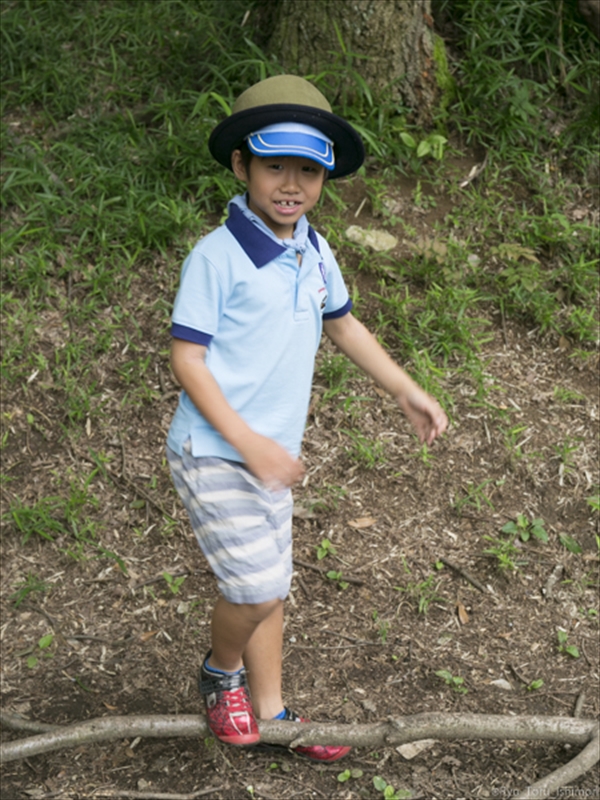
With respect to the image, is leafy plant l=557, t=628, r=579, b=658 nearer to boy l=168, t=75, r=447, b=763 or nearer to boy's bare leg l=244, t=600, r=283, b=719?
boy's bare leg l=244, t=600, r=283, b=719

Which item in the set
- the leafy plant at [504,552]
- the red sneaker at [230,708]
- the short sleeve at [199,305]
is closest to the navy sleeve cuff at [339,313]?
the short sleeve at [199,305]

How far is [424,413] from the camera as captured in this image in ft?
8.33

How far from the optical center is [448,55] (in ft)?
16.5

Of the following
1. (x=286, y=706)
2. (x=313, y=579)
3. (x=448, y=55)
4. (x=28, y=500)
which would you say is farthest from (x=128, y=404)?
(x=448, y=55)

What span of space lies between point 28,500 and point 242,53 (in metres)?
2.64

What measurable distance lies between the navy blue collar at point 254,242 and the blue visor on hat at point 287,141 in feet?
0.57

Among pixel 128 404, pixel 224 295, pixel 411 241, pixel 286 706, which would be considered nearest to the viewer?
pixel 224 295

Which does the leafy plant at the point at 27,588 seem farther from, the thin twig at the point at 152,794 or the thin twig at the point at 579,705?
the thin twig at the point at 579,705

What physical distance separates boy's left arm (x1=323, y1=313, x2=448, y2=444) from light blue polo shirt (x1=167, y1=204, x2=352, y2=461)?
229mm

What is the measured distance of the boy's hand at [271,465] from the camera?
2.15 meters

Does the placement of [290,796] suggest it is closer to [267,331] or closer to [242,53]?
[267,331]

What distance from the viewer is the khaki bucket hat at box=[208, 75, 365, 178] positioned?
223 cm

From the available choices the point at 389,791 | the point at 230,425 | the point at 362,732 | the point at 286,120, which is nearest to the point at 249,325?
the point at 230,425

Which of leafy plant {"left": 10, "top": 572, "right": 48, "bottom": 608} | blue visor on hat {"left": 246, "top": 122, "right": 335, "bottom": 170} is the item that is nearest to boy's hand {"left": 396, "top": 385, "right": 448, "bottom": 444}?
blue visor on hat {"left": 246, "top": 122, "right": 335, "bottom": 170}
